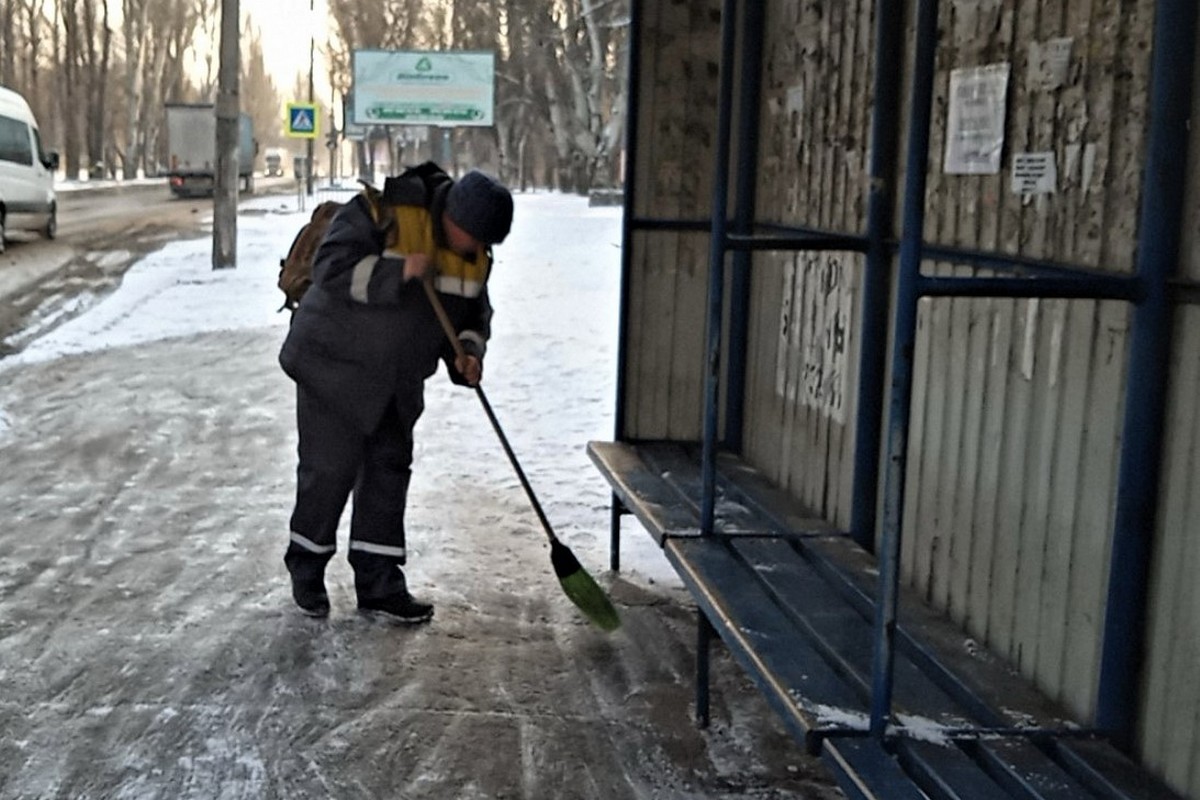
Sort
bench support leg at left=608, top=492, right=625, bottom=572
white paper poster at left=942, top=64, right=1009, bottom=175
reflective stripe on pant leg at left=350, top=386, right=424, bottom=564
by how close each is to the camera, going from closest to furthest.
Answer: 1. white paper poster at left=942, top=64, right=1009, bottom=175
2. reflective stripe on pant leg at left=350, top=386, right=424, bottom=564
3. bench support leg at left=608, top=492, right=625, bottom=572

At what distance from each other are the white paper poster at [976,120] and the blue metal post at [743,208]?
80.6 inches

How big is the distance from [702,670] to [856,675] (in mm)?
1050

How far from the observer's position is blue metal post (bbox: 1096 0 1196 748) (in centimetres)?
311

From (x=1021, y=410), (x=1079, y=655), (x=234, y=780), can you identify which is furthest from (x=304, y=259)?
(x=1079, y=655)

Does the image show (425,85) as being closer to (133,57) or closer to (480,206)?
(480,206)

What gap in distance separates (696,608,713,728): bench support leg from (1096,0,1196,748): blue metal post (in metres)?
1.45

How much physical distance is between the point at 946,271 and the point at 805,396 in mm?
1349

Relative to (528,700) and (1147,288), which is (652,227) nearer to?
(528,700)

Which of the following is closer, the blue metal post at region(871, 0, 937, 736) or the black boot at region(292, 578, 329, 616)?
the blue metal post at region(871, 0, 937, 736)

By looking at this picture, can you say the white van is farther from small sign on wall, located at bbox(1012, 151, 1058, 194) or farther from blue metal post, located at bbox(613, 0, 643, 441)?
small sign on wall, located at bbox(1012, 151, 1058, 194)

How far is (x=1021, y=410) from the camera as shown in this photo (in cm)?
380

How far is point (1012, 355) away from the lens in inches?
151

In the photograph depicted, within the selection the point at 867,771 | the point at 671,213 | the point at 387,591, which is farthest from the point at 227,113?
the point at 867,771

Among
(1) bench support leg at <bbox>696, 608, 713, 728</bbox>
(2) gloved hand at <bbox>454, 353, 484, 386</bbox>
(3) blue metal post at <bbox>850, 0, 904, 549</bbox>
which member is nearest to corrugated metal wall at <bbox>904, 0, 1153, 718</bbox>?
(3) blue metal post at <bbox>850, 0, 904, 549</bbox>
